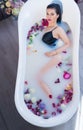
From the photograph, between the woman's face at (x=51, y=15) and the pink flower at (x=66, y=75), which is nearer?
the pink flower at (x=66, y=75)

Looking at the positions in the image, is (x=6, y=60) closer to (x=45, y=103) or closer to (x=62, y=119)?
(x=45, y=103)

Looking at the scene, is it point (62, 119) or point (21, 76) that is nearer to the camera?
point (62, 119)

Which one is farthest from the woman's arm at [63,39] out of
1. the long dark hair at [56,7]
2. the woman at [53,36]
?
the long dark hair at [56,7]

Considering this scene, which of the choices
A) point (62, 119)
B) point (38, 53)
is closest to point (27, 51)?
point (38, 53)

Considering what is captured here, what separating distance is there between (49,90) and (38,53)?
0.37 metres

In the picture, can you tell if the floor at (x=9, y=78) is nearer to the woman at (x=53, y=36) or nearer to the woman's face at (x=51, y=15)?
the woman at (x=53, y=36)

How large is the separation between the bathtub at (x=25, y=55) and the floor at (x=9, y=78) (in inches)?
6.5

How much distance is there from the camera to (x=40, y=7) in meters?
1.96

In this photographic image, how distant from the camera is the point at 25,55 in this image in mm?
1751

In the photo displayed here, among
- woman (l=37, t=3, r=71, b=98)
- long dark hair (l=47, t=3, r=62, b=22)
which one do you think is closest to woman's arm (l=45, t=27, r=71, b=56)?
woman (l=37, t=3, r=71, b=98)

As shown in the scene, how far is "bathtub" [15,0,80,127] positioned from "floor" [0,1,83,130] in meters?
0.16

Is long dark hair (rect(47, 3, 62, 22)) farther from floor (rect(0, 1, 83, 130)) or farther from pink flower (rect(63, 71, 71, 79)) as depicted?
pink flower (rect(63, 71, 71, 79))

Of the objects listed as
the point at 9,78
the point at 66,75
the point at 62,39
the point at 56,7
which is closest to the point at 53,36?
the point at 62,39

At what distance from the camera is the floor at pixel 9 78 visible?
1.54 metres
